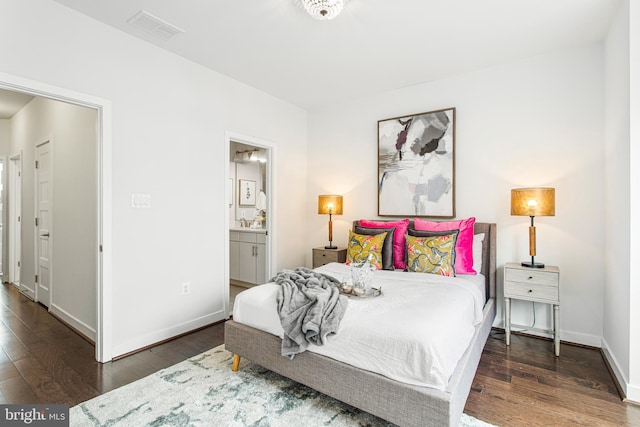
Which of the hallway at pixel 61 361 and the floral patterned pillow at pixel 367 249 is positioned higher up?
the floral patterned pillow at pixel 367 249

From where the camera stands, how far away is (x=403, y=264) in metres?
3.29

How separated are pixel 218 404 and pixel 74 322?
→ 2.26 m

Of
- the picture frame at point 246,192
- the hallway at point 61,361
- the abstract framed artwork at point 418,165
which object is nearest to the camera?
the hallway at point 61,361

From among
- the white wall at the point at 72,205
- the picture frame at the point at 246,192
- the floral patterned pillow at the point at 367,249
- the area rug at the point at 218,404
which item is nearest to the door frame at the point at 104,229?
the white wall at the point at 72,205

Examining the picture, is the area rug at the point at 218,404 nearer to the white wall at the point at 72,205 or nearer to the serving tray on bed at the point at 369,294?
the serving tray on bed at the point at 369,294

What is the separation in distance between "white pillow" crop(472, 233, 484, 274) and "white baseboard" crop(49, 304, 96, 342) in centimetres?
365

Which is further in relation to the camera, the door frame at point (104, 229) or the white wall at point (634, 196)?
the door frame at point (104, 229)

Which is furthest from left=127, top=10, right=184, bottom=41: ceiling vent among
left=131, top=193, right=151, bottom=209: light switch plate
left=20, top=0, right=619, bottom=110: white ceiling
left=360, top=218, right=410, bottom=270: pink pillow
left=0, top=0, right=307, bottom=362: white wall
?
left=360, top=218, right=410, bottom=270: pink pillow

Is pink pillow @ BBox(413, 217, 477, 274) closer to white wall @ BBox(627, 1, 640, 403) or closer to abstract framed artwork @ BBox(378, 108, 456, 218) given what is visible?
abstract framed artwork @ BBox(378, 108, 456, 218)

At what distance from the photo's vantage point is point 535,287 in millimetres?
2797

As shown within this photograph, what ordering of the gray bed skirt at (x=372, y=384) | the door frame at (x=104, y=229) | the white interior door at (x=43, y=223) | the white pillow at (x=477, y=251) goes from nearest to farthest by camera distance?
1. the gray bed skirt at (x=372, y=384)
2. the door frame at (x=104, y=229)
3. the white pillow at (x=477, y=251)
4. the white interior door at (x=43, y=223)

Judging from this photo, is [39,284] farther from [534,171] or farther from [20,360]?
[534,171]

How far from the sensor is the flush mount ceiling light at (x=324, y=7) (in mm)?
2193

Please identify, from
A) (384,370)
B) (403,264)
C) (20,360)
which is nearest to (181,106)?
(20,360)
